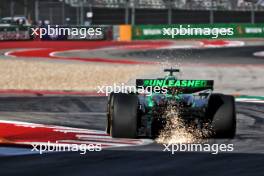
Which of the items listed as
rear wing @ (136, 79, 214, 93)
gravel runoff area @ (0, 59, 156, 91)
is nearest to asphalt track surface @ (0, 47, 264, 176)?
rear wing @ (136, 79, 214, 93)

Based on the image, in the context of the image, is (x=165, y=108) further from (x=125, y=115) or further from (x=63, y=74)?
(x=63, y=74)

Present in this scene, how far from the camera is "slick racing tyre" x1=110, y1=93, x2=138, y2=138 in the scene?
8992 millimetres

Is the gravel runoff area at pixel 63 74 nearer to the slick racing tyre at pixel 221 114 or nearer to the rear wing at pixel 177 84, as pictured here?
the slick racing tyre at pixel 221 114

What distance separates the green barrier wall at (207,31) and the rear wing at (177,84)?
120 feet

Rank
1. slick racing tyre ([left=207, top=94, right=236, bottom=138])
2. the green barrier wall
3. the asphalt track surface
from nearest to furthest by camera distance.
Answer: the asphalt track surface → slick racing tyre ([left=207, top=94, right=236, bottom=138]) → the green barrier wall

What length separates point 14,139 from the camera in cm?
1012

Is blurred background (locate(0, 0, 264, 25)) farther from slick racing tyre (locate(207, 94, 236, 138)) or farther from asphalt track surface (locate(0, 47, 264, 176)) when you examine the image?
slick racing tyre (locate(207, 94, 236, 138))

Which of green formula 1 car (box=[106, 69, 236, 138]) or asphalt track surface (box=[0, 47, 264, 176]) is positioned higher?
green formula 1 car (box=[106, 69, 236, 138])

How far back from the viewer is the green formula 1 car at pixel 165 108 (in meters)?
9.02

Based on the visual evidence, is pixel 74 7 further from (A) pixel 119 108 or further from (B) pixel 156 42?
(A) pixel 119 108

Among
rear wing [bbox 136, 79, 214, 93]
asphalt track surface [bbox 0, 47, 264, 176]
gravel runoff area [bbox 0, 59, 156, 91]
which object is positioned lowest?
gravel runoff area [bbox 0, 59, 156, 91]

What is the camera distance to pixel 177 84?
356 inches

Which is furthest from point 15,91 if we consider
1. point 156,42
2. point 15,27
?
point 156,42

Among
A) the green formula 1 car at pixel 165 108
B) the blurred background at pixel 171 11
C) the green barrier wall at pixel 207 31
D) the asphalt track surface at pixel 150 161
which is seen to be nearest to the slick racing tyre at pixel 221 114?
the green formula 1 car at pixel 165 108
